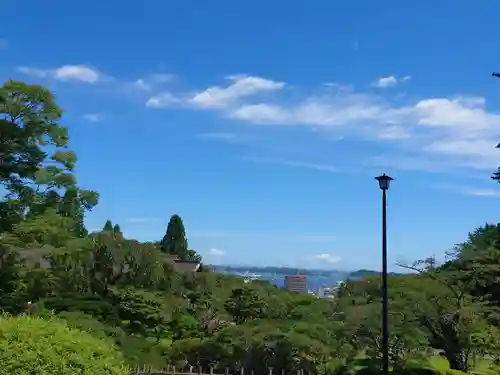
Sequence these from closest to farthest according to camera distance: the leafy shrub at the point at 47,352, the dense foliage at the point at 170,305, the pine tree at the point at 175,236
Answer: the leafy shrub at the point at 47,352 → the dense foliage at the point at 170,305 → the pine tree at the point at 175,236

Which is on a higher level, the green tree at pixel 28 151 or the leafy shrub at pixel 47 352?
the green tree at pixel 28 151

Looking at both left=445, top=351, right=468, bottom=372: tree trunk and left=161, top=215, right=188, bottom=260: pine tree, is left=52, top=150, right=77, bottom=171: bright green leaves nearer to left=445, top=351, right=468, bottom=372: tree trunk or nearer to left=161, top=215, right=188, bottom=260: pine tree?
left=445, top=351, right=468, bottom=372: tree trunk

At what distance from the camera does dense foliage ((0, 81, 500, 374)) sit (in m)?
15.8

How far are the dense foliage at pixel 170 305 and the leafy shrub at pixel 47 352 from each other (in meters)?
0.03

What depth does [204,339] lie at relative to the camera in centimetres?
2036

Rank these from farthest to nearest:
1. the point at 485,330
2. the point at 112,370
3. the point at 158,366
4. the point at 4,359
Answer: the point at 158,366
the point at 485,330
the point at 112,370
the point at 4,359

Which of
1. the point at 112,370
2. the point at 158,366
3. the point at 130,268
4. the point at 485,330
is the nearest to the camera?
the point at 112,370

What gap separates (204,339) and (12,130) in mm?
11004

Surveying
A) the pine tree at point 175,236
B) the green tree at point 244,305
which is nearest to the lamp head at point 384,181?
the green tree at point 244,305

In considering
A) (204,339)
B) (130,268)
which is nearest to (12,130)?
(130,268)

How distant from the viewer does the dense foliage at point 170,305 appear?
15781 mm

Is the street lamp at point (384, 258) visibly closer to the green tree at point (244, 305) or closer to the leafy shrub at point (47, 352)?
the leafy shrub at point (47, 352)

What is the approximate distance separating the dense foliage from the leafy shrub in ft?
0.11

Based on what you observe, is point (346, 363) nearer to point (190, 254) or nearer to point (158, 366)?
point (158, 366)
